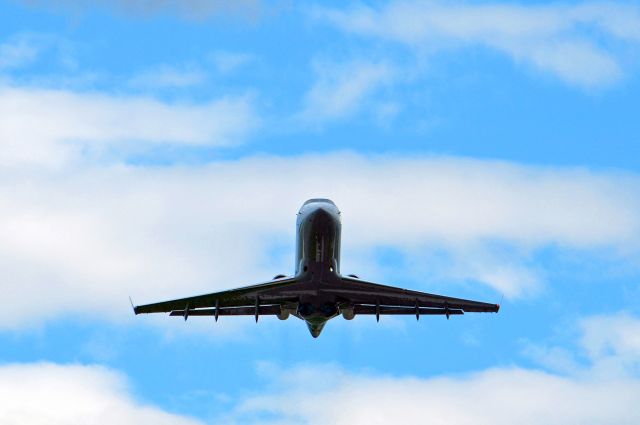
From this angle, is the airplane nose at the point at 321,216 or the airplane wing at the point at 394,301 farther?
the airplane wing at the point at 394,301

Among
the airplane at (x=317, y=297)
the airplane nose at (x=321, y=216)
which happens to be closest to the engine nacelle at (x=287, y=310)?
the airplane at (x=317, y=297)

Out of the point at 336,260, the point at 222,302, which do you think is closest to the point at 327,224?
the point at 336,260

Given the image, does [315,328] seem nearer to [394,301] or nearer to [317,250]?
[394,301]

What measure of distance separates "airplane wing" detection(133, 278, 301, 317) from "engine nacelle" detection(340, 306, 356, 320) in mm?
3339

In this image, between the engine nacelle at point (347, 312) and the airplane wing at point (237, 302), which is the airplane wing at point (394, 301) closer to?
the engine nacelle at point (347, 312)

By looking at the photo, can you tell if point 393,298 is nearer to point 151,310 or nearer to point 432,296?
point 432,296

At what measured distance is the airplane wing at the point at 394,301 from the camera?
4572 inches

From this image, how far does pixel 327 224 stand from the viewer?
114m

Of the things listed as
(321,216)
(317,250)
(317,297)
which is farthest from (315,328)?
(321,216)

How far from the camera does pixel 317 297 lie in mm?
116188

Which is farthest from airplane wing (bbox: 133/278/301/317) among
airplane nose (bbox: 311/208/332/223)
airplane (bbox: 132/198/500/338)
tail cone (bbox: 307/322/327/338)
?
airplane nose (bbox: 311/208/332/223)

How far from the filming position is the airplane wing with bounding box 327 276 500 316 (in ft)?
381

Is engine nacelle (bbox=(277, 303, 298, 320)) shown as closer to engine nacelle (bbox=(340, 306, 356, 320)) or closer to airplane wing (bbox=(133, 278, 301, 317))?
airplane wing (bbox=(133, 278, 301, 317))

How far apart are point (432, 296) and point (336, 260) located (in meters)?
7.12
